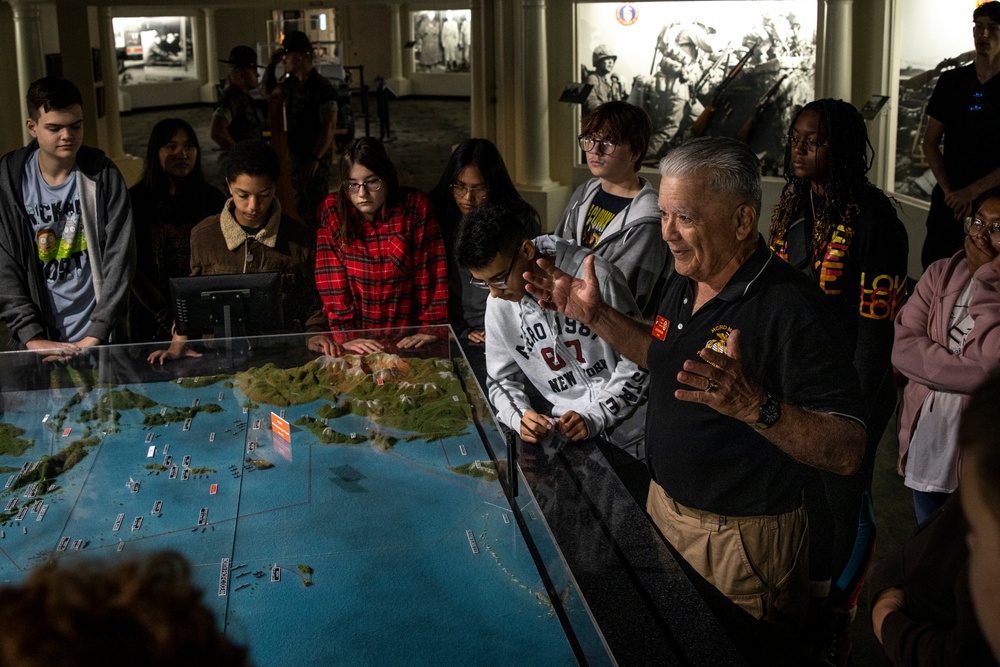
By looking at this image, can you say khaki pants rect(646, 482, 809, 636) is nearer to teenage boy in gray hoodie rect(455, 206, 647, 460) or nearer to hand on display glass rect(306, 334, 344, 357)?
teenage boy in gray hoodie rect(455, 206, 647, 460)

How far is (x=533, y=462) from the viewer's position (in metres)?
2.74

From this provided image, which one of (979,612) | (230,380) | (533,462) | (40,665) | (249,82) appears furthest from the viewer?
(249,82)

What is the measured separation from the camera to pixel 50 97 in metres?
3.73

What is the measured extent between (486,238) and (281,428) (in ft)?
2.57

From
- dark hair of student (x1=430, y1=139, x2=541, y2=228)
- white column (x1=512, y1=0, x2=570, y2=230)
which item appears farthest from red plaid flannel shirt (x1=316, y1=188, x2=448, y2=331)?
white column (x1=512, y1=0, x2=570, y2=230)

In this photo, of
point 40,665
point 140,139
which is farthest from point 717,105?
point 140,139

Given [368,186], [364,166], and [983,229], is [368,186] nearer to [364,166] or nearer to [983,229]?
[364,166]

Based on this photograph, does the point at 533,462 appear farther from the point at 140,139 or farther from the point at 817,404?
the point at 140,139

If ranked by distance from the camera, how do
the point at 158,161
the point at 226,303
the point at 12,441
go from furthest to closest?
the point at 158,161, the point at 226,303, the point at 12,441

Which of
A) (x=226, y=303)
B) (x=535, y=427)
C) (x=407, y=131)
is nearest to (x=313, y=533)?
(x=535, y=427)

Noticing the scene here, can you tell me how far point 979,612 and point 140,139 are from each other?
14646 mm

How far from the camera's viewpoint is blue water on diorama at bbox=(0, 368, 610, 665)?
191cm

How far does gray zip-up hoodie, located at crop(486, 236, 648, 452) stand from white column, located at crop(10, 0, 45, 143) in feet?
19.7

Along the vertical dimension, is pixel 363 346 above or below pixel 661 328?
below
